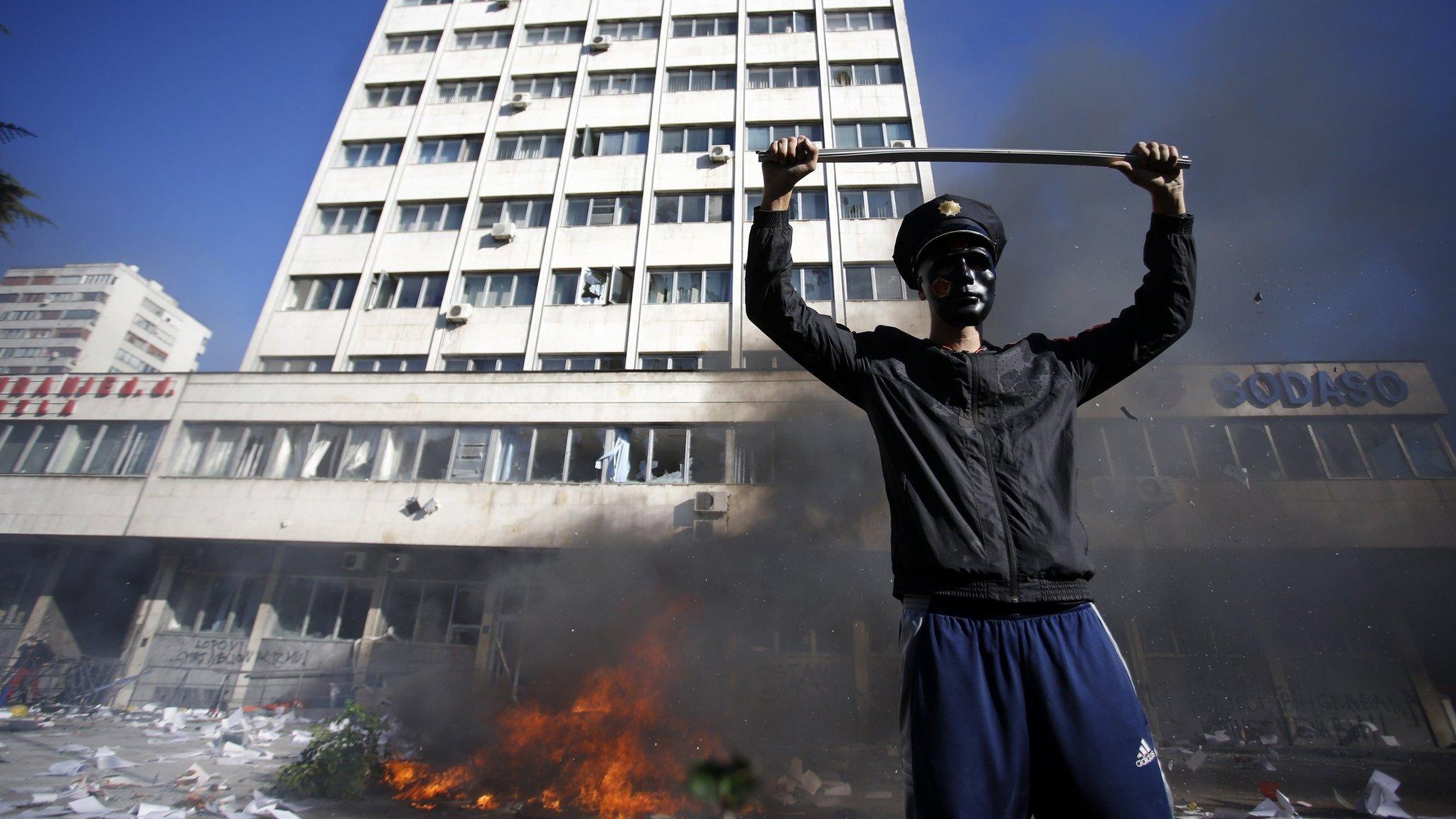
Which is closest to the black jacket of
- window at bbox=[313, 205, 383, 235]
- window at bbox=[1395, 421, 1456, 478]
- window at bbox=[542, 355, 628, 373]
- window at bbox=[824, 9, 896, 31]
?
window at bbox=[542, 355, 628, 373]

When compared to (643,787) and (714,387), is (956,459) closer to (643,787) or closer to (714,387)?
(643,787)

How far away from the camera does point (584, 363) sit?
16.8 m

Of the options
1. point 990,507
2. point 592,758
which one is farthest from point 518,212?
point 990,507

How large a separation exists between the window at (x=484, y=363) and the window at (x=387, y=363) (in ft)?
3.13

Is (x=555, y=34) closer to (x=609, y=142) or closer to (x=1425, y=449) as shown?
(x=609, y=142)

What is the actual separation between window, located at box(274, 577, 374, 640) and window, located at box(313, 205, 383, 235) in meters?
12.0

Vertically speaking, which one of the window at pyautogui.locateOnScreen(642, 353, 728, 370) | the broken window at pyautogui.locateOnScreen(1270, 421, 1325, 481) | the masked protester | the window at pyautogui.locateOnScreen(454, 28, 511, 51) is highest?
the window at pyautogui.locateOnScreen(454, 28, 511, 51)

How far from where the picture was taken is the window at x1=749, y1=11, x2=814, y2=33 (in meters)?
21.3

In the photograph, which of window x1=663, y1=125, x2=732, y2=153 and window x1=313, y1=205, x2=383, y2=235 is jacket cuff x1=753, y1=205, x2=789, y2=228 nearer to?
window x1=663, y1=125, x2=732, y2=153

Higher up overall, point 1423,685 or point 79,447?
point 79,447

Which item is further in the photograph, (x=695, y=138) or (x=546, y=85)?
(x=546, y=85)

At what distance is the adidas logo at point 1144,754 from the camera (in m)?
1.27

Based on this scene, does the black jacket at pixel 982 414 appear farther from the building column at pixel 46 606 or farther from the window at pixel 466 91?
the window at pixel 466 91

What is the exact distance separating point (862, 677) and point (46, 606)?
67.7ft
